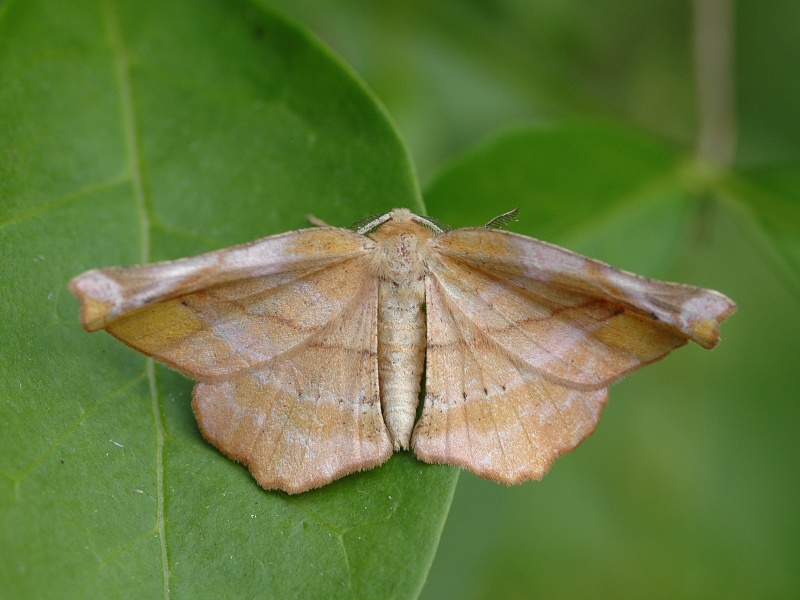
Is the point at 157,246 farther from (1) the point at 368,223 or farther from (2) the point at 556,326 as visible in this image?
(2) the point at 556,326

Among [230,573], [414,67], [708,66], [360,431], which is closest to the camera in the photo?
[230,573]

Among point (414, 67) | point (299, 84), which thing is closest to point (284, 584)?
point (299, 84)

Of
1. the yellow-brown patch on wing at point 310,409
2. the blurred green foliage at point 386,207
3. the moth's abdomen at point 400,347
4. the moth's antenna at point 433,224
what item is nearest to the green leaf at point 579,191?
the blurred green foliage at point 386,207

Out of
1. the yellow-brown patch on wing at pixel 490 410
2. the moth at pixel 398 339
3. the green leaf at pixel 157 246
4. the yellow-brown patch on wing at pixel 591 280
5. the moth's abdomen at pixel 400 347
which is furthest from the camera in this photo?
the moth's abdomen at pixel 400 347

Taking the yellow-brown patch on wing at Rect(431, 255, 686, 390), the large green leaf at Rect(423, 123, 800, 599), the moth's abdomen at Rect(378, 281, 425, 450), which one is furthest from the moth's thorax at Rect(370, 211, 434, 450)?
the large green leaf at Rect(423, 123, 800, 599)

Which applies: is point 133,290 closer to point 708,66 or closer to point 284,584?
point 284,584

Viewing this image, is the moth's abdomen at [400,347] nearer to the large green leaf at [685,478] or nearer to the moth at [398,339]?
the moth at [398,339]

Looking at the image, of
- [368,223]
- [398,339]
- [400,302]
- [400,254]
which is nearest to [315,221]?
[368,223]
